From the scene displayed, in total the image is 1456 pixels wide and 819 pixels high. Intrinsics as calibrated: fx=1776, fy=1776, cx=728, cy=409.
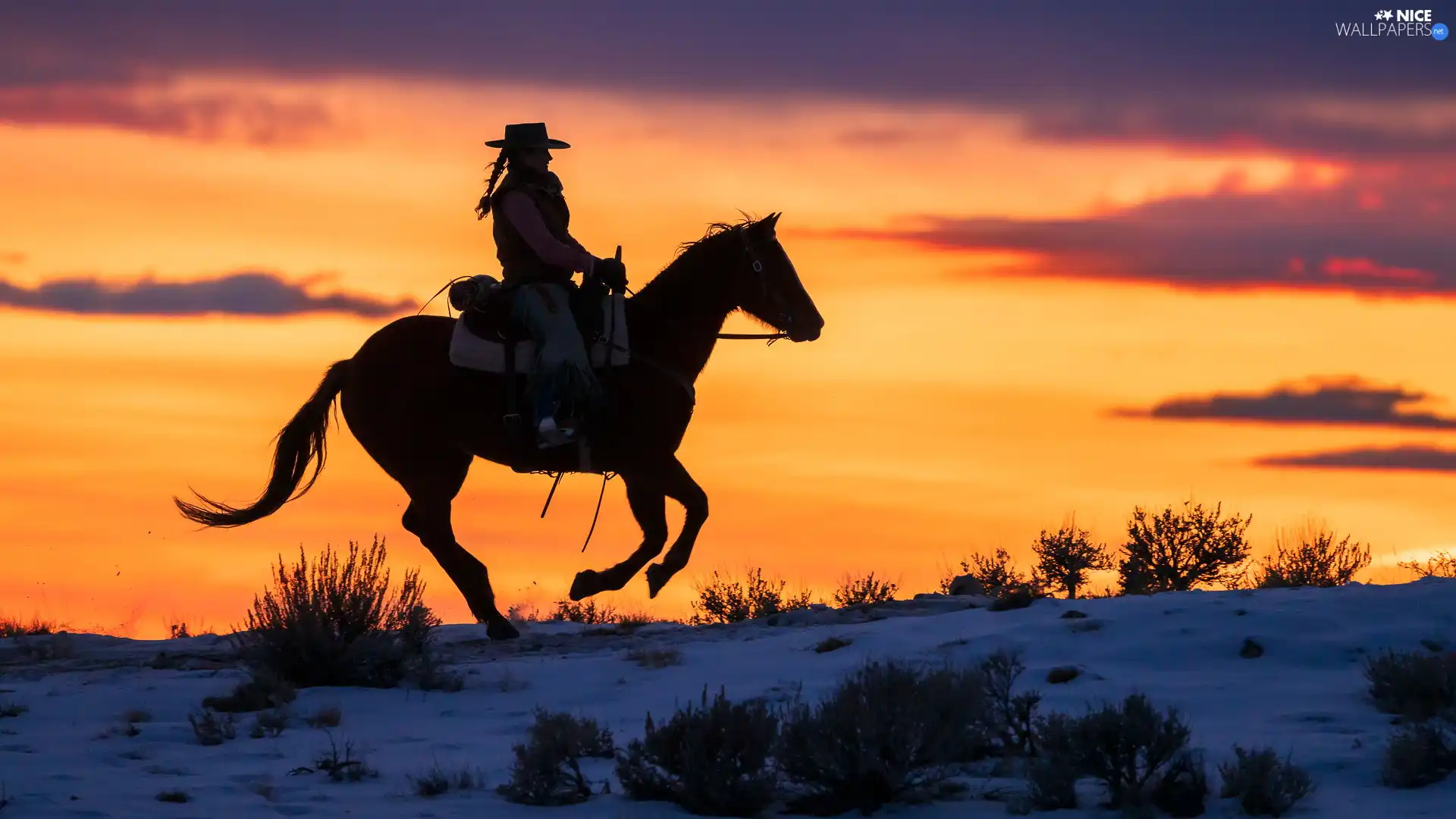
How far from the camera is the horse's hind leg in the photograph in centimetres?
1359

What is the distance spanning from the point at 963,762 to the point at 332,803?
298 centimetres

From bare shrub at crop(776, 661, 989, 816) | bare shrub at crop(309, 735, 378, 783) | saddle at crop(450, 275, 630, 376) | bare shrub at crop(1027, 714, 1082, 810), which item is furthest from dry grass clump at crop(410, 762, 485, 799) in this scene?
saddle at crop(450, 275, 630, 376)

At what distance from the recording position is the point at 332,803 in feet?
26.1

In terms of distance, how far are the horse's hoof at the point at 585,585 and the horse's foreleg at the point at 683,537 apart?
393 mm

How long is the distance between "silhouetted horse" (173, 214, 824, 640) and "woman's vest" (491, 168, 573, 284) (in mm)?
721

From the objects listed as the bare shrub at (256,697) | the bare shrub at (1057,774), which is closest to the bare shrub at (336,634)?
the bare shrub at (256,697)

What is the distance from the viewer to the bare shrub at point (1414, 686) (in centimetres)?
902

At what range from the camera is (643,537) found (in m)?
13.5

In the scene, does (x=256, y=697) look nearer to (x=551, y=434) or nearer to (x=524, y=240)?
(x=551, y=434)

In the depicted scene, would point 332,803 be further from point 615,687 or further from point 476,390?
point 476,390

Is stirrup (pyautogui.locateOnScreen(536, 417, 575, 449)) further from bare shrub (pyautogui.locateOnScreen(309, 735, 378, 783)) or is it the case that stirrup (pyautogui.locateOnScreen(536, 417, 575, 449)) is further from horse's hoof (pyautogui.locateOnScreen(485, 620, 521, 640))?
bare shrub (pyautogui.locateOnScreen(309, 735, 378, 783))

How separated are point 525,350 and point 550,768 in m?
5.42

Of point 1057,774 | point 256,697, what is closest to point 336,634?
→ point 256,697

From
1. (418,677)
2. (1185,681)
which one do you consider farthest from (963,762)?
(418,677)
